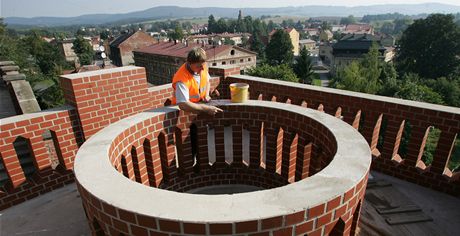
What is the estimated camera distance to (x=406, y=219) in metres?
3.74

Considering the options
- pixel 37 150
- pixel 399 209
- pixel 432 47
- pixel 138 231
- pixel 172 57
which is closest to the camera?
pixel 138 231

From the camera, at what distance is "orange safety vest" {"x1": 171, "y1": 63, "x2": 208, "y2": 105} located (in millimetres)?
4105

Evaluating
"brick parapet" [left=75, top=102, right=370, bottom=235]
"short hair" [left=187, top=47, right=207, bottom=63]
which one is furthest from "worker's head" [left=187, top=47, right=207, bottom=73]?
"brick parapet" [left=75, top=102, right=370, bottom=235]

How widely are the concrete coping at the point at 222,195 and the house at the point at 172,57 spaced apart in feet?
149

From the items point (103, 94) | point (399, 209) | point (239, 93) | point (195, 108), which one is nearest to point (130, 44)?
point (103, 94)

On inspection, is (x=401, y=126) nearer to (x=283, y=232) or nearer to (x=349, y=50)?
(x=283, y=232)

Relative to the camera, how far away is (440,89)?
4272 centimetres

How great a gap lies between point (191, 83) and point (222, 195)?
2.43 meters

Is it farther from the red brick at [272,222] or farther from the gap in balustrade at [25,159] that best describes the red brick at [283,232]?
the gap in balustrade at [25,159]

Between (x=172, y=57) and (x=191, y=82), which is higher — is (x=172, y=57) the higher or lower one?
the lower one

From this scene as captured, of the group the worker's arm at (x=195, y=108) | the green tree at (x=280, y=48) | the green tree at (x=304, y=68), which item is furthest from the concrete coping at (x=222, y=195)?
the green tree at (x=280, y=48)

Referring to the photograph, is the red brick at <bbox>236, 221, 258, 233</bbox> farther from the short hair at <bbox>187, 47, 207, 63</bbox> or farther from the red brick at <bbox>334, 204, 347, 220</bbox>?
the short hair at <bbox>187, 47, 207, 63</bbox>

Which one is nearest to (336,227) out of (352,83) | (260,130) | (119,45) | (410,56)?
(260,130)

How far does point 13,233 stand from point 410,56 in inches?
2643
